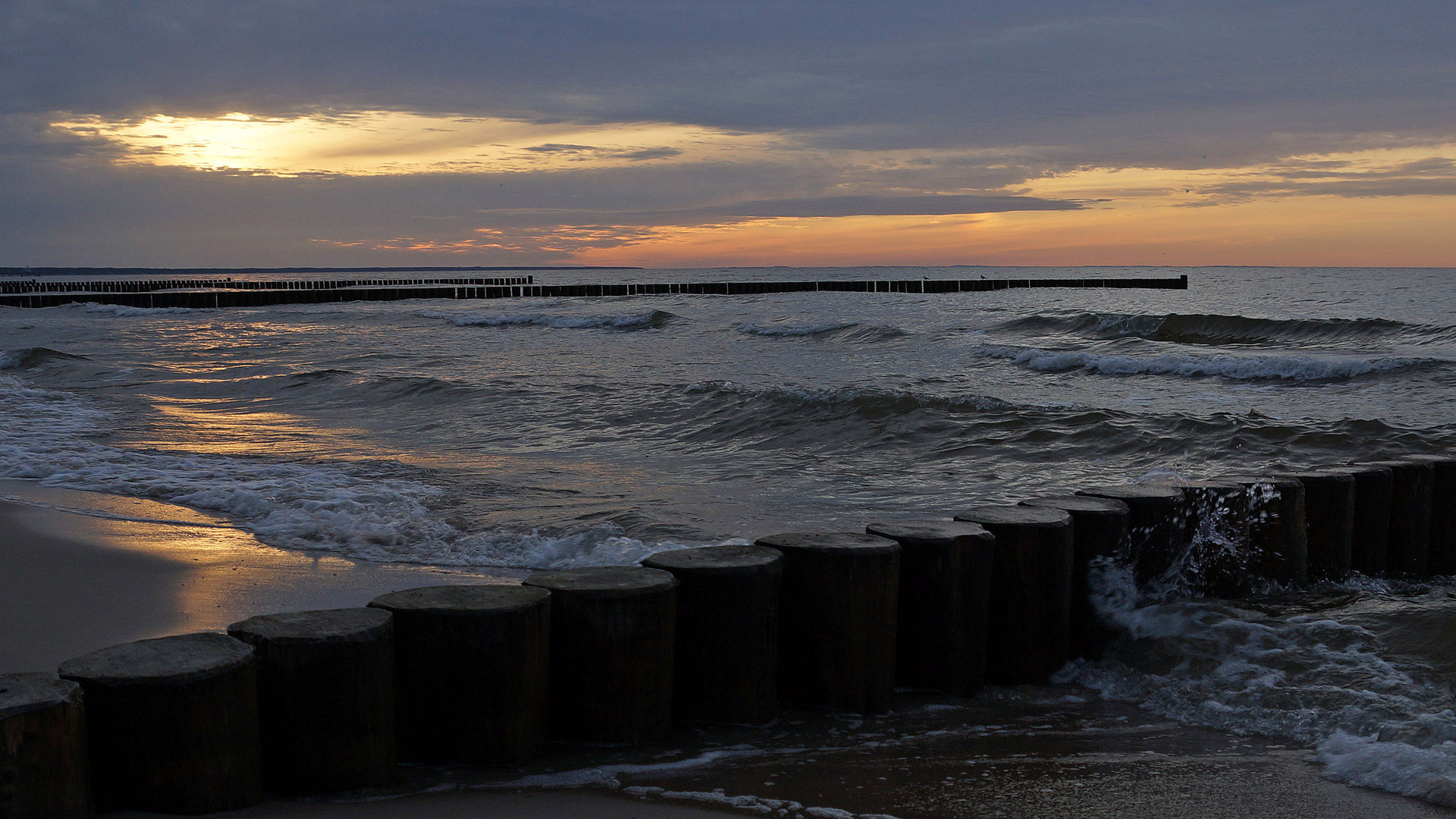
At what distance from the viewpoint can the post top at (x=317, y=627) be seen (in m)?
2.92

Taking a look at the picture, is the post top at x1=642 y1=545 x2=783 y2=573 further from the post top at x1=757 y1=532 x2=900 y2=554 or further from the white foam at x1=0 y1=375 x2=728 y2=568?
the white foam at x1=0 y1=375 x2=728 y2=568

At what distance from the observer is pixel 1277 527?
511 cm

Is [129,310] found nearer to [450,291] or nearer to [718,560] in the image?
[450,291]

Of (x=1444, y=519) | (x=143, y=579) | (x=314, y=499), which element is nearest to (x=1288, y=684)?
→ (x=1444, y=519)

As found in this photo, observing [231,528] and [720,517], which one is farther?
[720,517]

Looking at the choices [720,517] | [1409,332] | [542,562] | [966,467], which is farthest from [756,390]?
[1409,332]

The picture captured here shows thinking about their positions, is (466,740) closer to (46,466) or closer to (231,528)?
(231,528)

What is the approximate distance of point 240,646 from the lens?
9.24 feet

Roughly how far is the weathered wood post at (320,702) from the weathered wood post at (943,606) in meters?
1.97

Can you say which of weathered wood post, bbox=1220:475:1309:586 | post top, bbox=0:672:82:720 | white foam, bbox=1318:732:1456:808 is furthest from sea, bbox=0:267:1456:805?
post top, bbox=0:672:82:720

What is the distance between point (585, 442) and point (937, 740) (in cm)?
755

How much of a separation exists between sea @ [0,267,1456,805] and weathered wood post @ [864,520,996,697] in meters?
0.70

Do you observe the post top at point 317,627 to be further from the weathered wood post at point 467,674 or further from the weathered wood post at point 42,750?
the weathered wood post at point 42,750

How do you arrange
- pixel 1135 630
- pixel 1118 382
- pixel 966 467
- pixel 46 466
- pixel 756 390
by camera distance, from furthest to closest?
pixel 1118 382 < pixel 756 390 < pixel 966 467 < pixel 46 466 < pixel 1135 630
